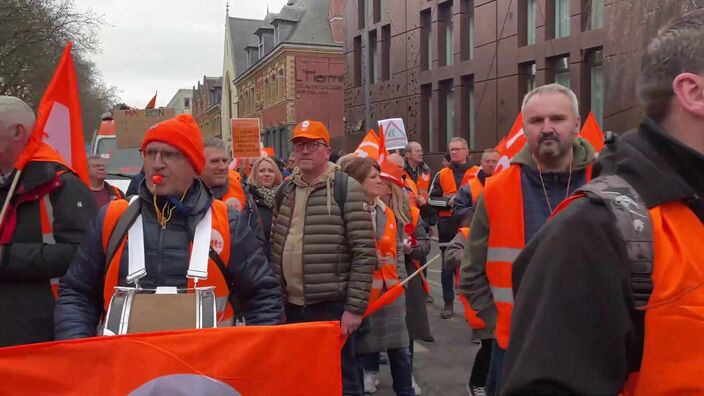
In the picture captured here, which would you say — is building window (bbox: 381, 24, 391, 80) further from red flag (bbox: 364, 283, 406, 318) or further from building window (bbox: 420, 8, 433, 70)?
red flag (bbox: 364, 283, 406, 318)

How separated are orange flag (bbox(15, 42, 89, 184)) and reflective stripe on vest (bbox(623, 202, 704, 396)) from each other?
9.79 feet

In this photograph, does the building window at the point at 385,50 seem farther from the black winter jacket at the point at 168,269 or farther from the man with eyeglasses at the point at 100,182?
the black winter jacket at the point at 168,269

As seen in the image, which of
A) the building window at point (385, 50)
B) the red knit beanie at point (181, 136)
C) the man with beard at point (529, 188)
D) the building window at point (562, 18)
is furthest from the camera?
Answer: the building window at point (385, 50)

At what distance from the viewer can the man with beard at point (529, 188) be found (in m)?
3.00

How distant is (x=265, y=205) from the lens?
211 inches

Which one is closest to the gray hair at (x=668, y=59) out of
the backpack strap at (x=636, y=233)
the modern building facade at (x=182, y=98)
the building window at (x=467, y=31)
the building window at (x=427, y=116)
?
the backpack strap at (x=636, y=233)

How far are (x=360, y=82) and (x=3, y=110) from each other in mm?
23916

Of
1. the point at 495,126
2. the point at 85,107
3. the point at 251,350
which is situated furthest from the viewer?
the point at 85,107

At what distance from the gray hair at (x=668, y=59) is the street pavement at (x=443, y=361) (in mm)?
3762

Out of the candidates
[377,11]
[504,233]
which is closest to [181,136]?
[504,233]

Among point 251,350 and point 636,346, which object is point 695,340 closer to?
point 636,346

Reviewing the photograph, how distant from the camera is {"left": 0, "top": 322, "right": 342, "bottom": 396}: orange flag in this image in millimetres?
2113

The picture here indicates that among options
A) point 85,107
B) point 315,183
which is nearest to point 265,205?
point 315,183

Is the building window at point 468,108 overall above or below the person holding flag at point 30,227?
above
